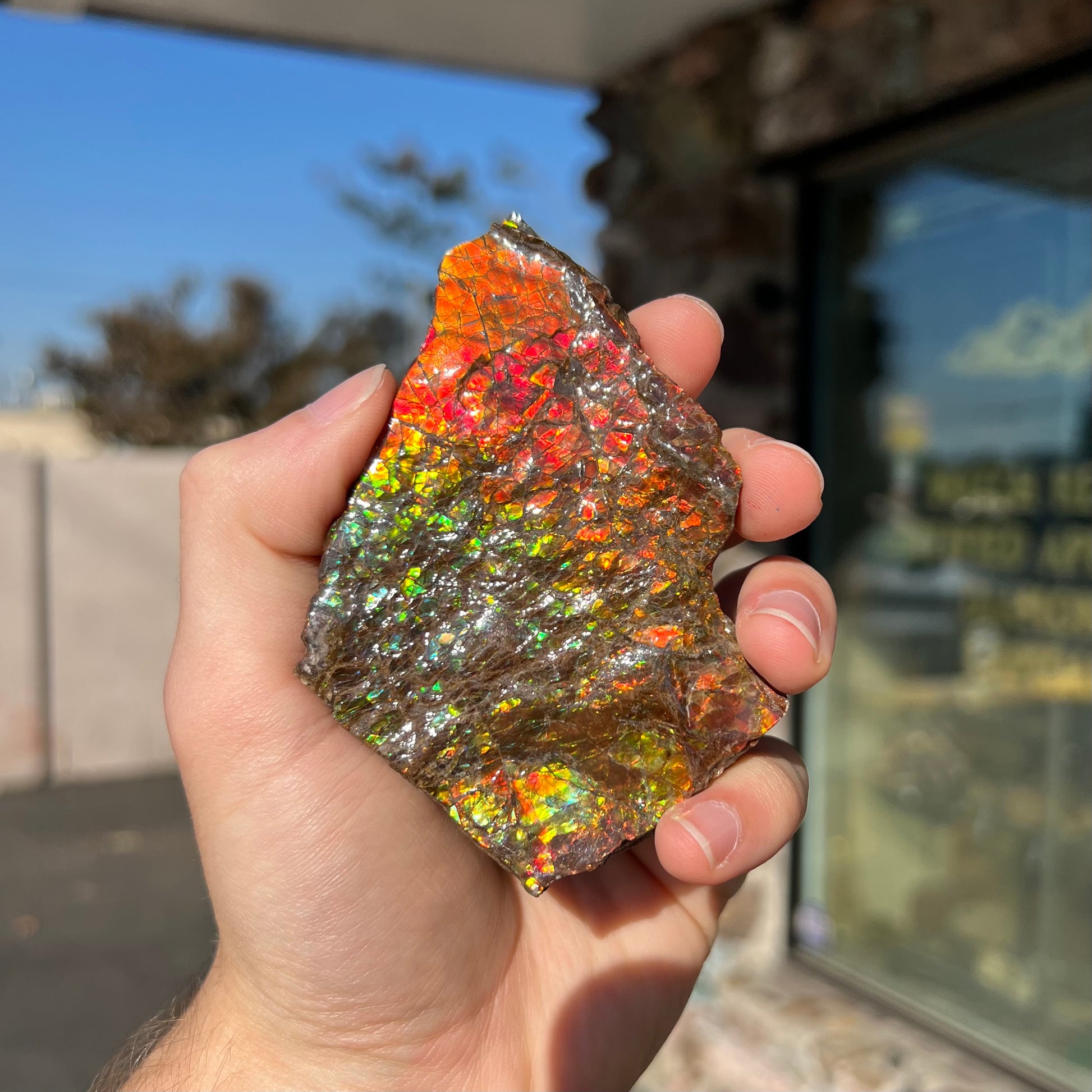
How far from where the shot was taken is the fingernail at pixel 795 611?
1494 mm

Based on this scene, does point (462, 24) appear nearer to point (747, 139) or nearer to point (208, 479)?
point (747, 139)

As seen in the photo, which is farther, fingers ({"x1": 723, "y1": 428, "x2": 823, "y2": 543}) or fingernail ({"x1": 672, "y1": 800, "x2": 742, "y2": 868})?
fingers ({"x1": 723, "y1": 428, "x2": 823, "y2": 543})

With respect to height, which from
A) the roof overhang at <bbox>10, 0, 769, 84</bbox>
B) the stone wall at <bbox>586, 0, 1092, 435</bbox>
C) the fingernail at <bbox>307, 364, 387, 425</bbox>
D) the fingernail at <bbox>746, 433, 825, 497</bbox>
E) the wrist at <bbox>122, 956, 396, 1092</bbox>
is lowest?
the wrist at <bbox>122, 956, 396, 1092</bbox>

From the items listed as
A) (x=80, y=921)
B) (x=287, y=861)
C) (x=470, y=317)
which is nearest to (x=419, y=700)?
(x=287, y=861)

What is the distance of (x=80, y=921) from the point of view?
4641 mm

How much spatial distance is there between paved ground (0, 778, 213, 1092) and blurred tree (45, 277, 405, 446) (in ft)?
32.6

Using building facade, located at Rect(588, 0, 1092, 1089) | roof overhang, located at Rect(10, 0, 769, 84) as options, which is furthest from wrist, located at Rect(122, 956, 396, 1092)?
roof overhang, located at Rect(10, 0, 769, 84)

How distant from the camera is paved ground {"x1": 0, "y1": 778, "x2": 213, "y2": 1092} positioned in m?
3.62

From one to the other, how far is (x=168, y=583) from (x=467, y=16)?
499 centimetres

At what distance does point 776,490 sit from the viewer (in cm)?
153

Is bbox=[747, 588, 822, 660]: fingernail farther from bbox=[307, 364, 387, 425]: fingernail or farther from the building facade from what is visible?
the building facade

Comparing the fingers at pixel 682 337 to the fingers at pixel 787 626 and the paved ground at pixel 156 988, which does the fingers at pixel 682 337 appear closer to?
the fingers at pixel 787 626

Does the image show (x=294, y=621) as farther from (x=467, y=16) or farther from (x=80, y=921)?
(x=80, y=921)

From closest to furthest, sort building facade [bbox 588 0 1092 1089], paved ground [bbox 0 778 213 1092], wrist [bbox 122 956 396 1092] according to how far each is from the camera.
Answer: wrist [bbox 122 956 396 1092]
building facade [bbox 588 0 1092 1089]
paved ground [bbox 0 778 213 1092]
